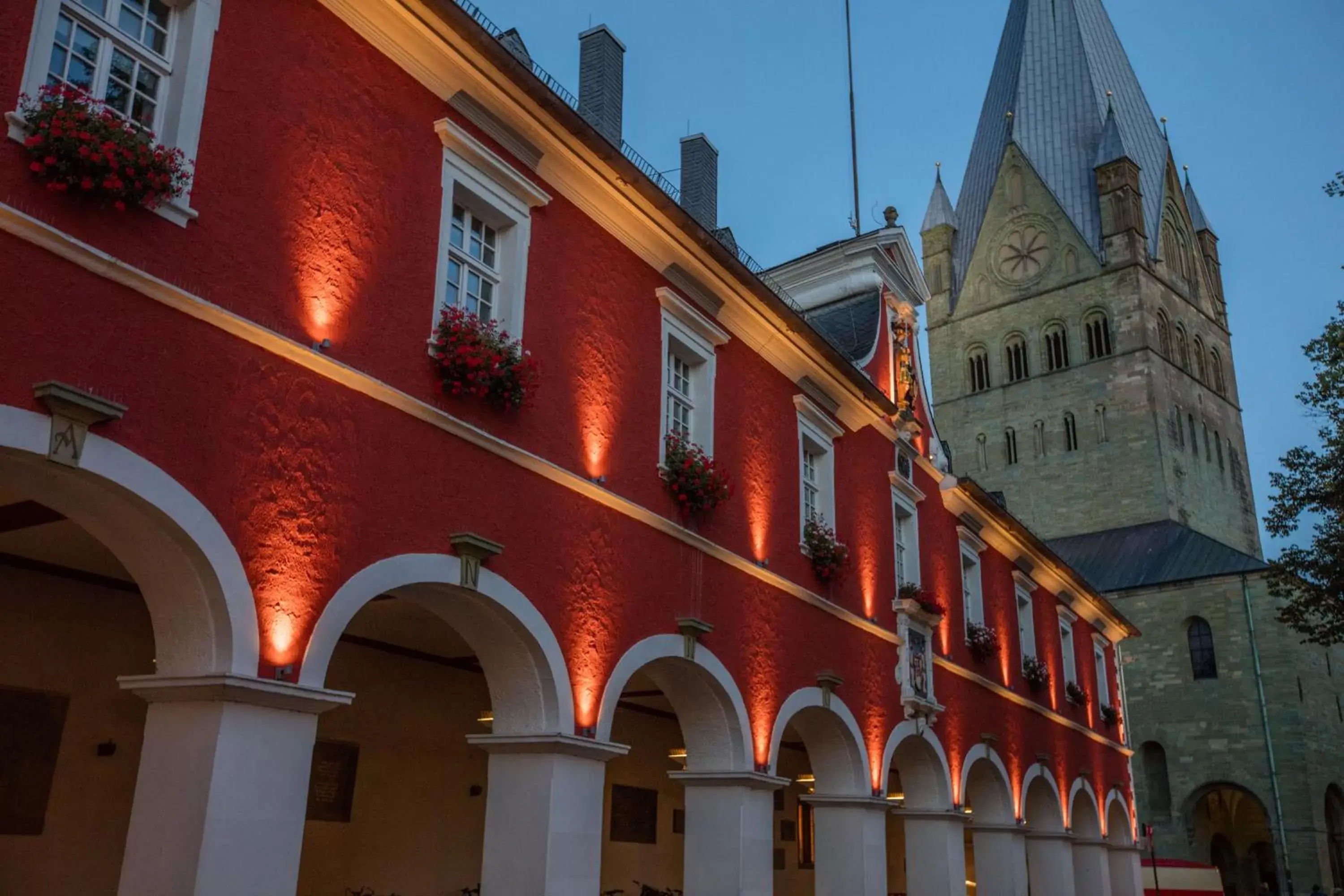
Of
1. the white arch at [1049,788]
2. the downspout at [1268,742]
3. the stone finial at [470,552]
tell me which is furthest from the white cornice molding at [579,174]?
the downspout at [1268,742]

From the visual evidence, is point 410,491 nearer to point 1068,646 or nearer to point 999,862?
point 999,862

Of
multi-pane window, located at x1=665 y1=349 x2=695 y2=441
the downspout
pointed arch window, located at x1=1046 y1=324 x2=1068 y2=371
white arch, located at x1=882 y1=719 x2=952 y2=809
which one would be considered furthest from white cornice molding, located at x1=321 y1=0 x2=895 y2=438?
pointed arch window, located at x1=1046 y1=324 x2=1068 y2=371

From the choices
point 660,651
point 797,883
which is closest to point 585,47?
point 660,651

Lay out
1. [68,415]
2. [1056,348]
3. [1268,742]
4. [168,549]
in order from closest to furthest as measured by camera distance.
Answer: [68,415], [168,549], [1268,742], [1056,348]

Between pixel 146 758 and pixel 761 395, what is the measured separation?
31.0 ft

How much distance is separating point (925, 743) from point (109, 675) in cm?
1200

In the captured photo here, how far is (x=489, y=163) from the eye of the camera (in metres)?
11.2

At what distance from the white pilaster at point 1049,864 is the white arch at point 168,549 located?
62.2 feet

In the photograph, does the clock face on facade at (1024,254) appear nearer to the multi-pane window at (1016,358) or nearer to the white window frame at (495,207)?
the multi-pane window at (1016,358)

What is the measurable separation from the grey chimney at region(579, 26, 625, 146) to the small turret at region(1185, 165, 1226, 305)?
210 ft

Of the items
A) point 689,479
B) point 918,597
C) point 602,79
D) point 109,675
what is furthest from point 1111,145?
point 109,675

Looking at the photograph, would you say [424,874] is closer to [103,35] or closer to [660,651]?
A: [660,651]

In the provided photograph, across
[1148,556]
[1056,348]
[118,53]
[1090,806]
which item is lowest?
[1090,806]

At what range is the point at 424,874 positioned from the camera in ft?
47.8
